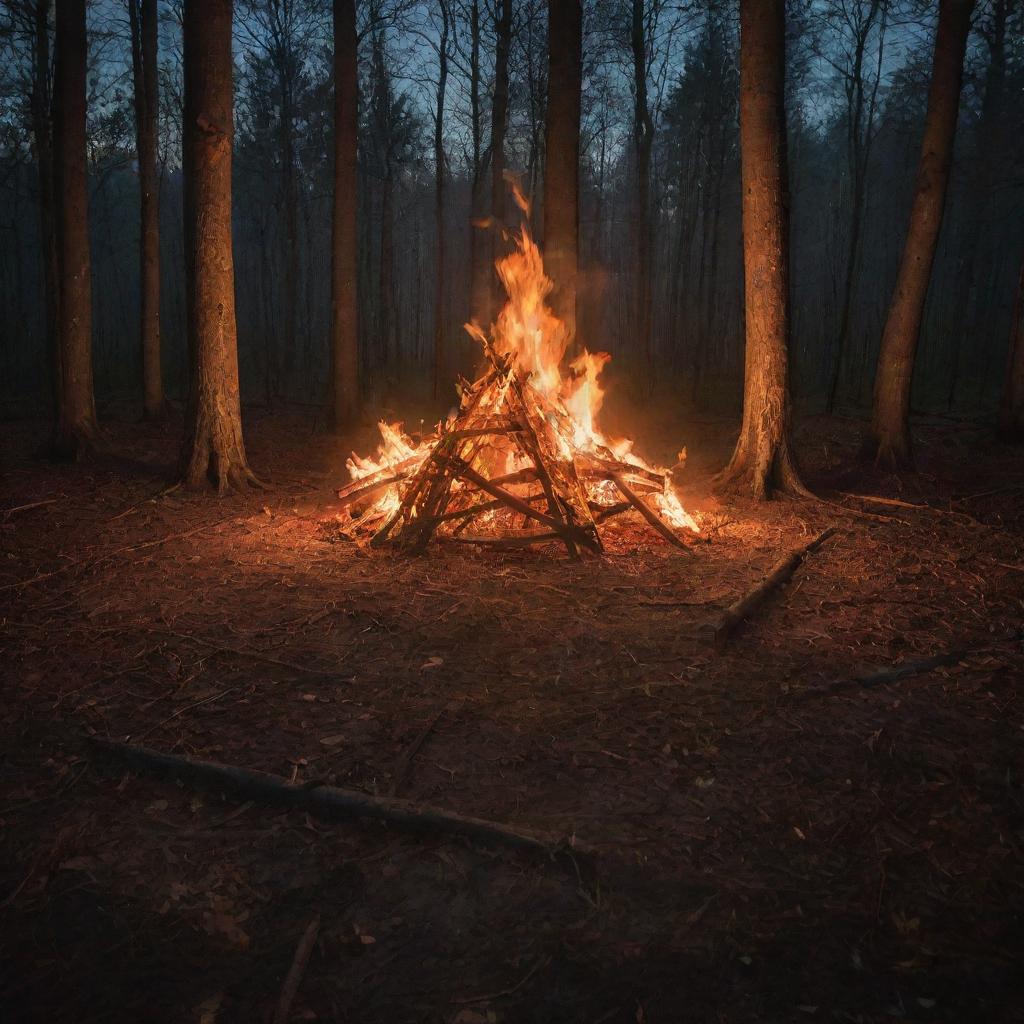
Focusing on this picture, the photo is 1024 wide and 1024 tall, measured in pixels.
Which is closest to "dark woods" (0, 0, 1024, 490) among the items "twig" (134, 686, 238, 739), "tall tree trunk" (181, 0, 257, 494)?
"tall tree trunk" (181, 0, 257, 494)

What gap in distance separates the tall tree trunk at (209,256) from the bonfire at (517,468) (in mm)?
2027

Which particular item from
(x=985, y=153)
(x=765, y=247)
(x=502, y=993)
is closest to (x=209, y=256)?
(x=765, y=247)

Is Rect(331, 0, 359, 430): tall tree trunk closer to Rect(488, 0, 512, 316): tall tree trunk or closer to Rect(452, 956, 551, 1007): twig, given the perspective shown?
Rect(488, 0, 512, 316): tall tree trunk

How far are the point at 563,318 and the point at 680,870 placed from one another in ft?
26.9

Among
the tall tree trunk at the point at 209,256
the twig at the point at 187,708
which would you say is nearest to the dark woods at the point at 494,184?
the tall tree trunk at the point at 209,256

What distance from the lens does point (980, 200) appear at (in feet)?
74.5

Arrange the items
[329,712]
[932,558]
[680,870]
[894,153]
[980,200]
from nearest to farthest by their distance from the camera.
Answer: [680,870] → [329,712] → [932,558] → [980,200] → [894,153]

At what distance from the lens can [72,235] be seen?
10070 millimetres

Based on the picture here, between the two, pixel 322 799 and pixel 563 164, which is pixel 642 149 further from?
pixel 322 799

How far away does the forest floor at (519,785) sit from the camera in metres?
2.13

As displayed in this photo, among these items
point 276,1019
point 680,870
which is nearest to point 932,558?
point 680,870

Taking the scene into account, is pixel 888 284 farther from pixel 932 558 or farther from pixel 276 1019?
pixel 276 1019

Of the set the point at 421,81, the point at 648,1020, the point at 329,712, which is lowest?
the point at 648,1020

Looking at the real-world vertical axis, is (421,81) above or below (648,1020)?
above
